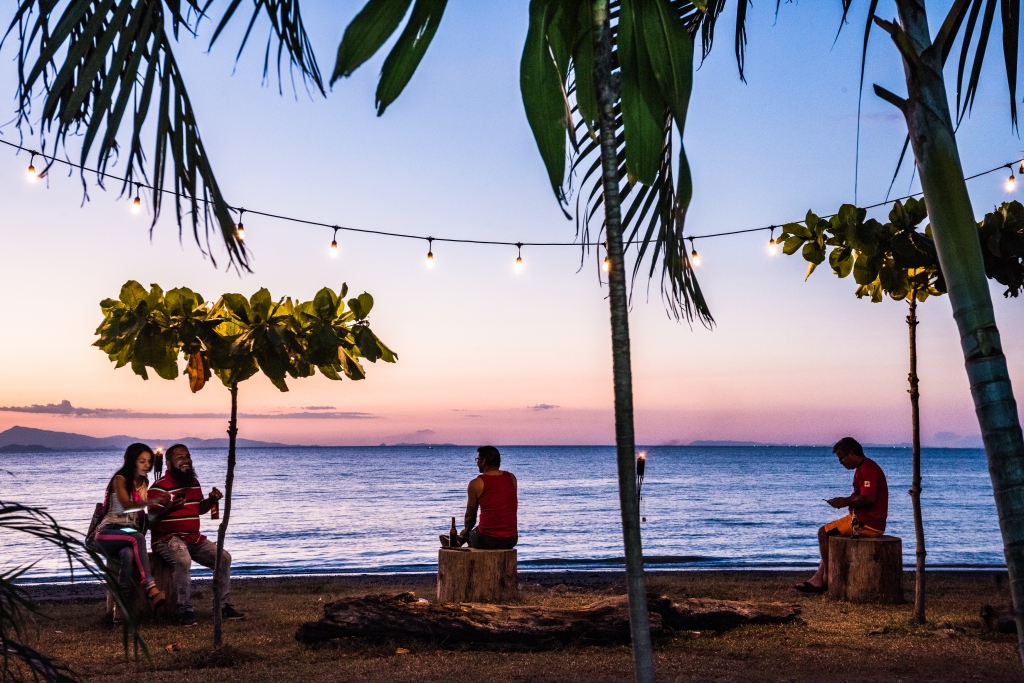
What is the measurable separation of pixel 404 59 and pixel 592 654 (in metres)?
4.44

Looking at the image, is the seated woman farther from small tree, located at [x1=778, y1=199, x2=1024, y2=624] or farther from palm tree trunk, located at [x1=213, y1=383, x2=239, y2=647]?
small tree, located at [x1=778, y1=199, x2=1024, y2=624]

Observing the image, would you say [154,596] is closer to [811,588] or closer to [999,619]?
[811,588]

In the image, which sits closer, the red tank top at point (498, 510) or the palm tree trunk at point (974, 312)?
the palm tree trunk at point (974, 312)

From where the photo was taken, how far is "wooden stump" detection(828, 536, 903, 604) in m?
7.30

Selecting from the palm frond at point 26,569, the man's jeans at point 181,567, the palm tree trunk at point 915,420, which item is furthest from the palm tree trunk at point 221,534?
the palm tree trunk at point 915,420

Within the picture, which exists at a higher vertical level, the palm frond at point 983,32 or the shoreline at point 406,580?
the palm frond at point 983,32

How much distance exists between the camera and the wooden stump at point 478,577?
659 centimetres

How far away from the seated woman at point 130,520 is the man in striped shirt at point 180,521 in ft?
0.42

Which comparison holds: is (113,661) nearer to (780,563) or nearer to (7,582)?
(7,582)

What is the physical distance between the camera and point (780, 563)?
13891mm

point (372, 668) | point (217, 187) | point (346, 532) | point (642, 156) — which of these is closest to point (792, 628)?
point (372, 668)

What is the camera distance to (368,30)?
164 centimetres

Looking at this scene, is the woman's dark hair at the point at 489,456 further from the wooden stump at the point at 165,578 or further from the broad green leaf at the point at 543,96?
the broad green leaf at the point at 543,96

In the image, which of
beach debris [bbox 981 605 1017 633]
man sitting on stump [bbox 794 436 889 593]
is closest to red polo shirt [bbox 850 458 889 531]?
man sitting on stump [bbox 794 436 889 593]
